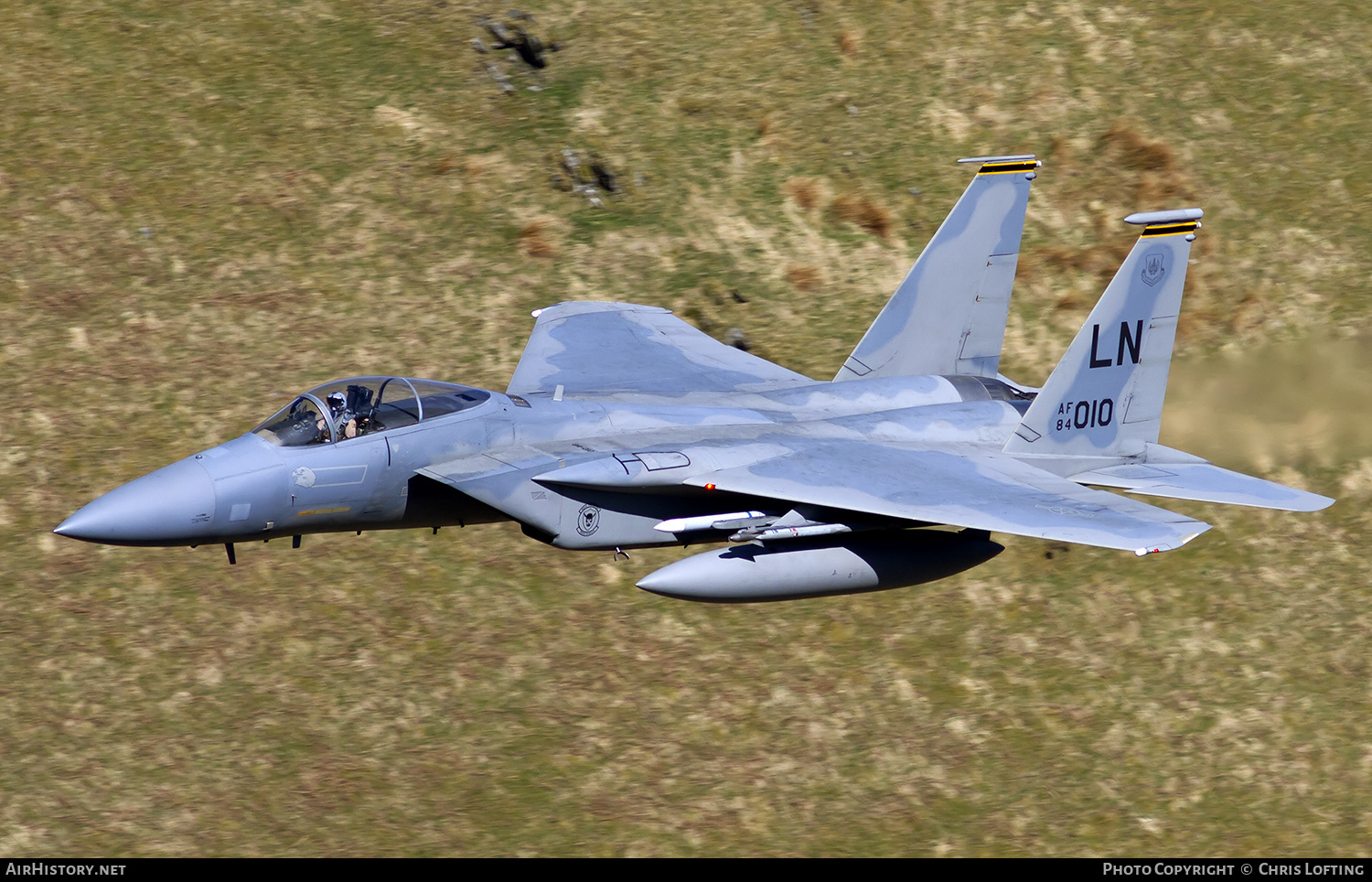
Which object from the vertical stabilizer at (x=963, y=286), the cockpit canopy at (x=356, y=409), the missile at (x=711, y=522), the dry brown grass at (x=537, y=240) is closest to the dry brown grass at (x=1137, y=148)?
the vertical stabilizer at (x=963, y=286)

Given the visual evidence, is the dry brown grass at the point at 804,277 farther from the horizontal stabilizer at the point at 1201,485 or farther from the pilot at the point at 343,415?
the pilot at the point at 343,415

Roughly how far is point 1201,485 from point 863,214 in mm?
13075

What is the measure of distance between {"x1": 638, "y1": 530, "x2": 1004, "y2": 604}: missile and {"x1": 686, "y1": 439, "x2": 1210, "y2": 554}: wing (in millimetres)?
843

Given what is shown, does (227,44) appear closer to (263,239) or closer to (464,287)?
(263,239)

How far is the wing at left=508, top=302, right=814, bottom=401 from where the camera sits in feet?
66.3

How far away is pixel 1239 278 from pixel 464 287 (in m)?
16.2

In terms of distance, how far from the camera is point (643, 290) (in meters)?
27.0

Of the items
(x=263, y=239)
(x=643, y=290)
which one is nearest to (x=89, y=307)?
(x=263, y=239)

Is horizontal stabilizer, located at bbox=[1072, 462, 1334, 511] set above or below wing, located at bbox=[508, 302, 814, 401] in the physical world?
below

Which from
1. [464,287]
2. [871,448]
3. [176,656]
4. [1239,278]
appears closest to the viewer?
[871,448]

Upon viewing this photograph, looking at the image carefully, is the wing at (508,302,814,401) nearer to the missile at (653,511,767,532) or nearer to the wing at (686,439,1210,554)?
the missile at (653,511,767,532)

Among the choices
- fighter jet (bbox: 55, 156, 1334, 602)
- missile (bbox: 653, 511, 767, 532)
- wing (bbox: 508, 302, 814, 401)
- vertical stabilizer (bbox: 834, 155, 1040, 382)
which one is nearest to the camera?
fighter jet (bbox: 55, 156, 1334, 602)

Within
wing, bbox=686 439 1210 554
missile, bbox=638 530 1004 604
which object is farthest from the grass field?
wing, bbox=686 439 1210 554

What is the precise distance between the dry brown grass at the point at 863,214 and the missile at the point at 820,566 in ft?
40.5
